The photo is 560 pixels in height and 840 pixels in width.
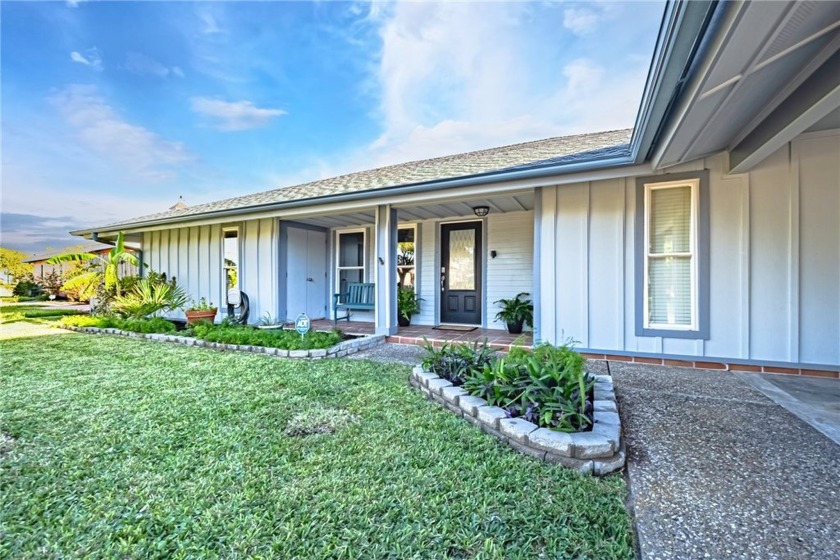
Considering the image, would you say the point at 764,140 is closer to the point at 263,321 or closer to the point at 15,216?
the point at 263,321

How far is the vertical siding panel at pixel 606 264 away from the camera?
459 centimetres

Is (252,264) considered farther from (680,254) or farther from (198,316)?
(680,254)

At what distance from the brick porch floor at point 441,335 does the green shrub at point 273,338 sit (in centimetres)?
106

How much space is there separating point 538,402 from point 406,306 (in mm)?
5021

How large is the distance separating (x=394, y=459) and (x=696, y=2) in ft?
9.85

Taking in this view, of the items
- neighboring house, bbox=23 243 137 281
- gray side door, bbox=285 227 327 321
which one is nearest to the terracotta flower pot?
gray side door, bbox=285 227 327 321

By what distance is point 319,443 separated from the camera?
238 centimetres

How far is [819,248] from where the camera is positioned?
382cm

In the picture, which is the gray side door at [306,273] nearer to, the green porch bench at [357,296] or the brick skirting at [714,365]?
the green porch bench at [357,296]

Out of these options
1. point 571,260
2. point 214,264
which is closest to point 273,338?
point 214,264

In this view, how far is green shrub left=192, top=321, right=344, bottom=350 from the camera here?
5211 mm

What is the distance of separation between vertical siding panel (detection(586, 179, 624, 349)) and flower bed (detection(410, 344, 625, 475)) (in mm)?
1417

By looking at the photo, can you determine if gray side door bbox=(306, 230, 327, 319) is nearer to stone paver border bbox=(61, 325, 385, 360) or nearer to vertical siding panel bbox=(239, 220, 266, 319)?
vertical siding panel bbox=(239, 220, 266, 319)

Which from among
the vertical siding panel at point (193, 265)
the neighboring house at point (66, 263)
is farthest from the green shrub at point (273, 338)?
the neighboring house at point (66, 263)
